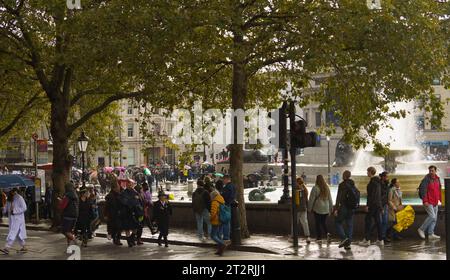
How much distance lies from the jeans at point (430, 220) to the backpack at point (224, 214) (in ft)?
15.7

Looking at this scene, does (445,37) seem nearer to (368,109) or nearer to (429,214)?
(368,109)

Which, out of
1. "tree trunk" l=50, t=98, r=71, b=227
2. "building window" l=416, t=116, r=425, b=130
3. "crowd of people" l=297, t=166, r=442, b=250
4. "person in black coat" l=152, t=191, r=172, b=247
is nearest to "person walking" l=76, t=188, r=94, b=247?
"person in black coat" l=152, t=191, r=172, b=247

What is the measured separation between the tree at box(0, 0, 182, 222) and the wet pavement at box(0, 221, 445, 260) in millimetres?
4226

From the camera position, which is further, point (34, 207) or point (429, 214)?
point (34, 207)

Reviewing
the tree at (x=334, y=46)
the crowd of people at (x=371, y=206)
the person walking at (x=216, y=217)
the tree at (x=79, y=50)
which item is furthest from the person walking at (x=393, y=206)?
the tree at (x=79, y=50)

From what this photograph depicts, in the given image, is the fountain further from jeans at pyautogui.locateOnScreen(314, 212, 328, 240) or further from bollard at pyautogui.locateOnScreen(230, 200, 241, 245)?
bollard at pyautogui.locateOnScreen(230, 200, 241, 245)

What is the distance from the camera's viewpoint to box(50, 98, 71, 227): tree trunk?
77.9ft

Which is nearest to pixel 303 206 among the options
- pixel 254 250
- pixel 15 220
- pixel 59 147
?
pixel 254 250

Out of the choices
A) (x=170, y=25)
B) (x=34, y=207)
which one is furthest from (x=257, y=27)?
(x=34, y=207)

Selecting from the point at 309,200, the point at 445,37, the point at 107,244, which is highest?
the point at 445,37

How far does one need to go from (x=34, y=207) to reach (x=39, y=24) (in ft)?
31.6

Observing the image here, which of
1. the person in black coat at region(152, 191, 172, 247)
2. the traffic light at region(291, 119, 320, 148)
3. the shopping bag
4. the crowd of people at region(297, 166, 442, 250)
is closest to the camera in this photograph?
the crowd of people at region(297, 166, 442, 250)

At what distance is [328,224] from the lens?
19203mm
